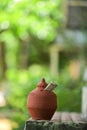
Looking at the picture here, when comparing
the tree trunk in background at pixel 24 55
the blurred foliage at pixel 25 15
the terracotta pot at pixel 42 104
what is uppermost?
the tree trunk in background at pixel 24 55

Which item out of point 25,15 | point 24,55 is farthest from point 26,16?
point 24,55

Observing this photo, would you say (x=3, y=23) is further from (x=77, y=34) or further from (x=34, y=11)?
(x=77, y=34)

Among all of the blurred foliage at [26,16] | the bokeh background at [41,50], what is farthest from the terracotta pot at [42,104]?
the blurred foliage at [26,16]

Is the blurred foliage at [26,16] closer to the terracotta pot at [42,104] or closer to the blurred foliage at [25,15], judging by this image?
the blurred foliage at [25,15]

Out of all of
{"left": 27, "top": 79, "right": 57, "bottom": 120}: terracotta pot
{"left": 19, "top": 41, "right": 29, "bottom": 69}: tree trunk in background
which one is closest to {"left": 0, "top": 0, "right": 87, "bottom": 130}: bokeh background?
{"left": 19, "top": 41, "right": 29, "bottom": 69}: tree trunk in background

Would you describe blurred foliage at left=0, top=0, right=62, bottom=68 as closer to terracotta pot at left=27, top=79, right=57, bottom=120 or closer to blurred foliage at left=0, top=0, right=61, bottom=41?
blurred foliage at left=0, top=0, right=61, bottom=41

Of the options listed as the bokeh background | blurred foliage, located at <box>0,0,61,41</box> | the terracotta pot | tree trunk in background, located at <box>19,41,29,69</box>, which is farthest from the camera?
tree trunk in background, located at <box>19,41,29,69</box>

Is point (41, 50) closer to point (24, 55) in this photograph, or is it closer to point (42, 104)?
point (24, 55)
